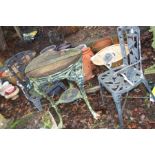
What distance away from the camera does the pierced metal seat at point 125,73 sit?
3.28m

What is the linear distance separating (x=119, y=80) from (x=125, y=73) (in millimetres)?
75

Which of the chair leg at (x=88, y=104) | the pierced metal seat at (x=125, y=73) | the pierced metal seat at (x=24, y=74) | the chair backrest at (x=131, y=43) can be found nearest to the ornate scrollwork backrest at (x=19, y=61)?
the pierced metal seat at (x=24, y=74)

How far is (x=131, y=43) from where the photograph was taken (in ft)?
10.8

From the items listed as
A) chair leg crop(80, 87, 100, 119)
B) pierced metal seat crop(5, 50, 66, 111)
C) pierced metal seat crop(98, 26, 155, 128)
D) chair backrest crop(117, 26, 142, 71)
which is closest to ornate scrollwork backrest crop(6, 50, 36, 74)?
pierced metal seat crop(5, 50, 66, 111)

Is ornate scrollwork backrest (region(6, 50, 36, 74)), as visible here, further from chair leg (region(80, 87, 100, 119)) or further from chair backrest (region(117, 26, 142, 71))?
chair backrest (region(117, 26, 142, 71))

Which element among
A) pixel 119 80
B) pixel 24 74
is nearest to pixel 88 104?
pixel 119 80

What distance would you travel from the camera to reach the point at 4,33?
3.51m

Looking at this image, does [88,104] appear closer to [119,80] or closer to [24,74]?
[119,80]

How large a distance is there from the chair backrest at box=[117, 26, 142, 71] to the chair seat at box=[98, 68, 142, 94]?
0.07 meters

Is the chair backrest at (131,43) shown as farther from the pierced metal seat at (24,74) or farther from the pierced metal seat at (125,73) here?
the pierced metal seat at (24,74)

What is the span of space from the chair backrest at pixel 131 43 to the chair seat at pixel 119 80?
0.07 metres

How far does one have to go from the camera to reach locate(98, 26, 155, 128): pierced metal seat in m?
3.28
